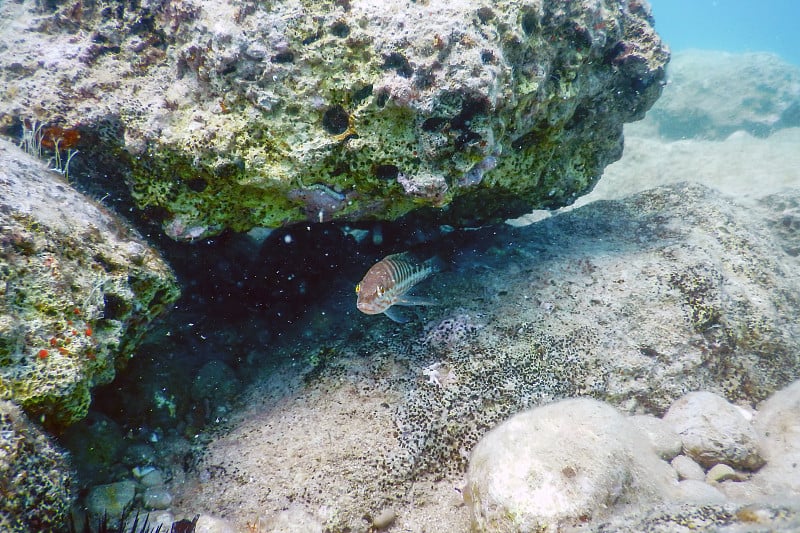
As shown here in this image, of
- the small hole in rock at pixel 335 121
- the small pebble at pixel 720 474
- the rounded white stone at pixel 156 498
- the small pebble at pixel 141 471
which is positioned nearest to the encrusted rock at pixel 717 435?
the small pebble at pixel 720 474

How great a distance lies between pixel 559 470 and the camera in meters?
2.62

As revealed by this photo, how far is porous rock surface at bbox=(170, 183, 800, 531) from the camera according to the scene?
312 cm

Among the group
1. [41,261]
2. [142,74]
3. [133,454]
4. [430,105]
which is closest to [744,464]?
[430,105]

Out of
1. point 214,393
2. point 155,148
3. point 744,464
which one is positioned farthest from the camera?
point 214,393

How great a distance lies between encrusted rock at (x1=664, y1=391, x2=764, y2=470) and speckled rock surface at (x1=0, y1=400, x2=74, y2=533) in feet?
14.3

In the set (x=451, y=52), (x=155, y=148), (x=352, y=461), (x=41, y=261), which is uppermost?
(x=451, y=52)

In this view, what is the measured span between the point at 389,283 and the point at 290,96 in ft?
5.27

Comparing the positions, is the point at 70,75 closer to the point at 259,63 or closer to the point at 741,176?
the point at 259,63

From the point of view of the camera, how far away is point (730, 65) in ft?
60.5

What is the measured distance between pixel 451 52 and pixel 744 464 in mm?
4030

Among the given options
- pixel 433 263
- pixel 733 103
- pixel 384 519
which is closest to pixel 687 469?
pixel 384 519

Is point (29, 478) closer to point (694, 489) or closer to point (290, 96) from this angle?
point (290, 96)

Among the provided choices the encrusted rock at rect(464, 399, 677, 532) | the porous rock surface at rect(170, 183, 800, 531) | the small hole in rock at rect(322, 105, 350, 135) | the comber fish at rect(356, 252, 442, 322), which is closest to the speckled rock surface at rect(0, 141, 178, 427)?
the porous rock surface at rect(170, 183, 800, 531)

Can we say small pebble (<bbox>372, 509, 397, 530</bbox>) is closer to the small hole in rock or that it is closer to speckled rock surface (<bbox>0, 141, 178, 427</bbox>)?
speckled rock surface (<bbox>0, 141, 178, 427</bbox>)
